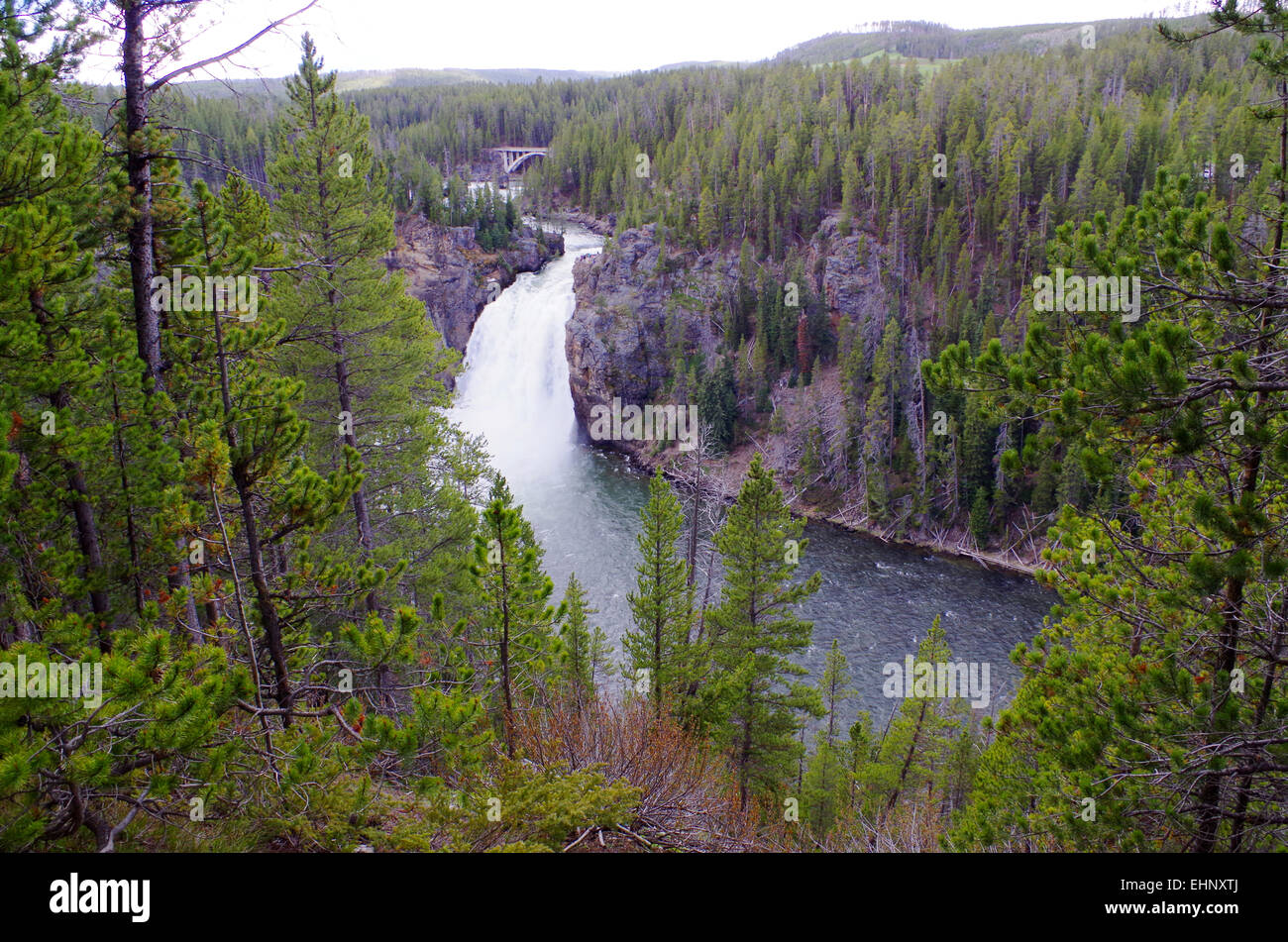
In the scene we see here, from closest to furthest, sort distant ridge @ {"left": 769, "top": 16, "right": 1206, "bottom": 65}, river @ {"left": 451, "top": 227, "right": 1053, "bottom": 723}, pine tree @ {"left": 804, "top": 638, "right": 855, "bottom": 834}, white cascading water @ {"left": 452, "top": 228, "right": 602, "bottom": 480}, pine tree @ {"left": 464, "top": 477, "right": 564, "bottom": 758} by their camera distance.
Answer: pine tree @ {"left": 464, "top": 477, "right": 564, "bottom": 758}
pine tree @ {"left": 804, "top": 638, "right": 855, "bottom": 834}
river @ {"left": 451, "top": 227, "right": 1053, "bottom": 723}
white cascading water @ {"left": 452, "top": 228, "right": 602, "bottom": 480}
distant ridge @ {"left": 769, "top": 16, "right": 1206, "bottom": 65}

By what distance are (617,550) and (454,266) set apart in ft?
143

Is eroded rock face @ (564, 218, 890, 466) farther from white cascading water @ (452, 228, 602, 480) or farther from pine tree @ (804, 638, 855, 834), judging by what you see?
pine tree @ (804, 638, 855, 834)

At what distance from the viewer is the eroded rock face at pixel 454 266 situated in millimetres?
67062

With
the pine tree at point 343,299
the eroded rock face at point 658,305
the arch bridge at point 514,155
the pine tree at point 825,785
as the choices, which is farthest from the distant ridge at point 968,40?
the pine tree at point 825,785

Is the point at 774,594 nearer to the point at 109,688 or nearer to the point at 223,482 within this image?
the point at 223,482

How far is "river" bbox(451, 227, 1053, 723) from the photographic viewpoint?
31078mm

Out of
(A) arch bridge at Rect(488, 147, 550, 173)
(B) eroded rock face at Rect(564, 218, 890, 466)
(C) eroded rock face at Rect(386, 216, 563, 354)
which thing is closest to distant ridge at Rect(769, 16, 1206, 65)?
(A) arch bridge at Rect(488, 147, 550, 173)

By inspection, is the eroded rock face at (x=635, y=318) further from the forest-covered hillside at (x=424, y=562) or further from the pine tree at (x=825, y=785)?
the pine tree at (x=825, y=785)

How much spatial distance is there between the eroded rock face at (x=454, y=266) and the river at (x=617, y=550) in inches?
144

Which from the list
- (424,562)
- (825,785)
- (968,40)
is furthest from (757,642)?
(968,40)

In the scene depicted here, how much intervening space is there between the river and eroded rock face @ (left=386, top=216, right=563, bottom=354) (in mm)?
3659
